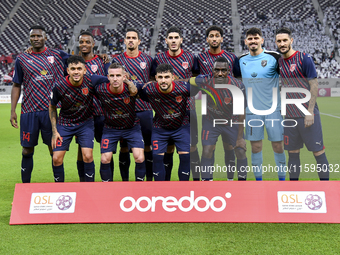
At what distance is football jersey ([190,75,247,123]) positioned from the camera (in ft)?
14.1

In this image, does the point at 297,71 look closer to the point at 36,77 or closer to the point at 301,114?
the point at 301,114

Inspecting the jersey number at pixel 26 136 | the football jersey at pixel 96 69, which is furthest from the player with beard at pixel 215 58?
the jersey number at pixel 26 136

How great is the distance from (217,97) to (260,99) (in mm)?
486

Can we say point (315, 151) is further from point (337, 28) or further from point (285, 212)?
point (337, 28)

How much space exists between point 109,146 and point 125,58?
1211 millimetres

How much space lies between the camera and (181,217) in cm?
348

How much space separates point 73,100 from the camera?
4469 millimetres

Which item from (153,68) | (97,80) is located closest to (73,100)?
(97,80)

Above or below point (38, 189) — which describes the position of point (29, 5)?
above

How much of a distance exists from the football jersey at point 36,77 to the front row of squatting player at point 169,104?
1 centimetres

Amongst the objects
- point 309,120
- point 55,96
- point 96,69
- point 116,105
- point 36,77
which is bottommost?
point 309,120

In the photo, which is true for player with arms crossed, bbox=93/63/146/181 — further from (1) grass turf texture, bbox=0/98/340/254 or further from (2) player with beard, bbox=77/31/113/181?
(1) grass turf texture, bbox=0/98/340/254

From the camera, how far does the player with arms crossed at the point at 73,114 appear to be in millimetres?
4434

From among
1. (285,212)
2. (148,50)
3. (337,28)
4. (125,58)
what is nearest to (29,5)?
(148,50)
